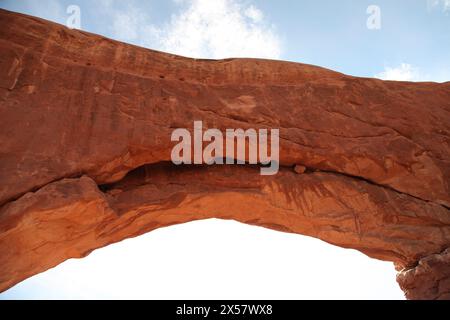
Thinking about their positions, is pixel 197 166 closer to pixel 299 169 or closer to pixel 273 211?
pixel 273 211

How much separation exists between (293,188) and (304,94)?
2673mm

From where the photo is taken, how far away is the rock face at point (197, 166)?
25.5 feet

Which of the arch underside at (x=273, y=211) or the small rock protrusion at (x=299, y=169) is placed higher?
the small rock protrusion at (x=299, y=169)

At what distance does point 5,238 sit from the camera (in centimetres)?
698

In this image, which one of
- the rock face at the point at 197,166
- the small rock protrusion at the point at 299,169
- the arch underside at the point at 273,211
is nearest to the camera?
the rock face at the point at 197,166

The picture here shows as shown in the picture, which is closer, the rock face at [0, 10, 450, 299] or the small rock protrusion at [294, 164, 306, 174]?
the rock face at [0, 10, 450, 299]

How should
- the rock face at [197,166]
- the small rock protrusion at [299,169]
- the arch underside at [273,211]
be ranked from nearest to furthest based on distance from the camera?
1. the rock face at [197,166]
2. the arch underside at [273,211]
3. the small rock protrusion at [299,169]

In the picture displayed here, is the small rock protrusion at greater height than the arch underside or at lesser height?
greater

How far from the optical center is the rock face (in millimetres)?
7758

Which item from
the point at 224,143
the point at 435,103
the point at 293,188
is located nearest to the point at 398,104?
the point at 435,103

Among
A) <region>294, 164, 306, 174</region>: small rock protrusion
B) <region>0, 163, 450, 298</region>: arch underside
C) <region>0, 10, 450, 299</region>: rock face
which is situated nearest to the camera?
<region>0, 10, 450, 299</region>: rock face

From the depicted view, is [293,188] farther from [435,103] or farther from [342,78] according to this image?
[435,103]

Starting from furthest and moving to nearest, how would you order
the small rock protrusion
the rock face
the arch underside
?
the small rock protrusion
the arch underside
the rock face

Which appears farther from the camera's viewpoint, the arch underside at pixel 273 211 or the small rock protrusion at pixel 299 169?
the small rock protrusion at pixel 299 169
